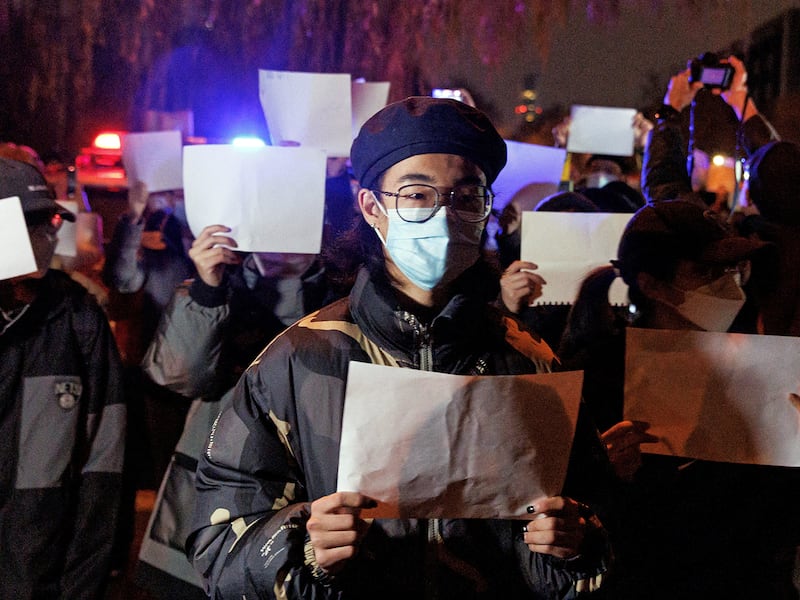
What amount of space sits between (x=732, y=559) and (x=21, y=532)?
7.94ft

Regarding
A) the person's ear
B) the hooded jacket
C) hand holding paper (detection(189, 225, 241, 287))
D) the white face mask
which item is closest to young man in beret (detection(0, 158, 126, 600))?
the hooded jacket

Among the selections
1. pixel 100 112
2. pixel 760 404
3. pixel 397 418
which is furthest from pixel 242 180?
pixel 100 112

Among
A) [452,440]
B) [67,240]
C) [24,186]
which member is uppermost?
[24,186]

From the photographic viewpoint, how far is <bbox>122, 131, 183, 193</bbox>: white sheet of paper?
420 cm

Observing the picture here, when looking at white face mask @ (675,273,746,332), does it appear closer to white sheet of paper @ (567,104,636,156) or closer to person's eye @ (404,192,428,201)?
person's eye @ (404,192,428,201)

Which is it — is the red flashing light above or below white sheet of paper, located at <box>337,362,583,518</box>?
above

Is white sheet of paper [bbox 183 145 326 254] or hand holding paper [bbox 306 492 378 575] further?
white sheet of paper [bbox 183 145 326 254]

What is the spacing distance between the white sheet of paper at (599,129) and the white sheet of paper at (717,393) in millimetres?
2714

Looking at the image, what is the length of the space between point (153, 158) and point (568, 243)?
218cm

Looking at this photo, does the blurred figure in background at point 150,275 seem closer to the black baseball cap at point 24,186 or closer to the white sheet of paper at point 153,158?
the white sheet of paper at point 153,158

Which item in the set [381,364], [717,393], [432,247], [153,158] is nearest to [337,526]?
[381,364]

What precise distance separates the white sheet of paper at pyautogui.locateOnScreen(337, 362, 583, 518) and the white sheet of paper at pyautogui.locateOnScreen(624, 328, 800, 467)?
65cm

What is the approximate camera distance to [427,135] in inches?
79.5

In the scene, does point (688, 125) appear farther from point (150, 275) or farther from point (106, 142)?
point (106, 142)
